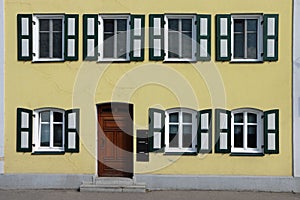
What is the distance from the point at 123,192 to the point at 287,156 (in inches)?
196

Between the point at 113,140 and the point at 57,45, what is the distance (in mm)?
3419

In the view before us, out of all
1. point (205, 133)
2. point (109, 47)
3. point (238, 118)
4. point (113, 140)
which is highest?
point (109, 47)

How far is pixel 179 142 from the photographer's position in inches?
455

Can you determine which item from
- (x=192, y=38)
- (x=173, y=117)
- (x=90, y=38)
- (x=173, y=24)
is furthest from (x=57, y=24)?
(x=173, y=117)

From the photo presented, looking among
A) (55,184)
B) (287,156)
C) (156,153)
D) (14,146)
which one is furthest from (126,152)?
(287,156)

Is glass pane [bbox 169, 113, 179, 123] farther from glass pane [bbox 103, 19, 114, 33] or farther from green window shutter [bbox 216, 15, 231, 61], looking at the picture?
glass pane [bbox 103, 19, 114, 33]

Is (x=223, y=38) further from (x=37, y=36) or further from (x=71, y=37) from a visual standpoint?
(x=37, y=36)

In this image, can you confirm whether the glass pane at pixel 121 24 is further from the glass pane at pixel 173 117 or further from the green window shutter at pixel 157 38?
the glass pane at pixel 173 117

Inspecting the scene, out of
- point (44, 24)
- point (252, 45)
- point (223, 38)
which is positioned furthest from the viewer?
point (44, 24)

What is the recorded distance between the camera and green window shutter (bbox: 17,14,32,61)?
455 inches

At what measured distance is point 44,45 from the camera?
38.7ft

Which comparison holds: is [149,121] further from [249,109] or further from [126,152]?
[249,109]

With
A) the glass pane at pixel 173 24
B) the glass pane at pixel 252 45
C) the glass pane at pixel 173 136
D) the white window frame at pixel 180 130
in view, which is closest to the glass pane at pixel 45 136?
the white window frame at pixel 180 130

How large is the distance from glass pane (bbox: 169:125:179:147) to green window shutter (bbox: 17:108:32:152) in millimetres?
4253
